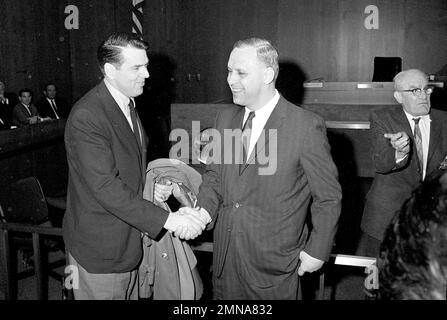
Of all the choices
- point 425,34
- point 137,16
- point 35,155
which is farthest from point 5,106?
point 425,34

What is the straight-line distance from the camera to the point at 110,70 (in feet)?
6.79

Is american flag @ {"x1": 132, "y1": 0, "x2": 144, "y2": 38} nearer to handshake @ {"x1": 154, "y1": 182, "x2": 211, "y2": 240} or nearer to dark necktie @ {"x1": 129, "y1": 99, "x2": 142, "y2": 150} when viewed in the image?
dark necktie @ {"x1": 129, "y1": 99, "x2": 142, "y2": 150}

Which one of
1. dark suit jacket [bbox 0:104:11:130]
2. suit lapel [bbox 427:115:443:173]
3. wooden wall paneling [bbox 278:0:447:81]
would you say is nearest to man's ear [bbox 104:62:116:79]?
suit lapel [bbox 427:115:443:173]

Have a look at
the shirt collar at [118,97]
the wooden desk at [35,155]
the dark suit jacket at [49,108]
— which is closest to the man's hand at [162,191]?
the shirt collar at [118,97]

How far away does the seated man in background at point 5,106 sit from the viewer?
7.01m

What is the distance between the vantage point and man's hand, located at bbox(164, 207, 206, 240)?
198cm

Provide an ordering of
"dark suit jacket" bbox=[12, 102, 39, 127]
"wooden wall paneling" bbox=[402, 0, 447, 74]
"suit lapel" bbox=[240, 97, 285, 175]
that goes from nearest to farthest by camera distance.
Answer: "suit lapel" bbox=[240, 97, 285, 175] → "dark suit jacket" bbox=[12, 102, 39, 127] → "wooden wall paneling" bbox=[402, 0, 447, 74]

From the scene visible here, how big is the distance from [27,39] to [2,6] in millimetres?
816

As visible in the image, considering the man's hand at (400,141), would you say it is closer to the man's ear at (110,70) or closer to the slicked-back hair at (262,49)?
the slicked-back hair at (262,49)

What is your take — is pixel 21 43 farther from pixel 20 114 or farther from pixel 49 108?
pixel 20 114

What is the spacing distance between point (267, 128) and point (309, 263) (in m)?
0.58

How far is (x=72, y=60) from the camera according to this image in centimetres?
1004

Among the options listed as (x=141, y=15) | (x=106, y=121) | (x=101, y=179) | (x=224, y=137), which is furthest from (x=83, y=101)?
(x=141, y=15)

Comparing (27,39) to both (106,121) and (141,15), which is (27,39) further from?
(106,121)
